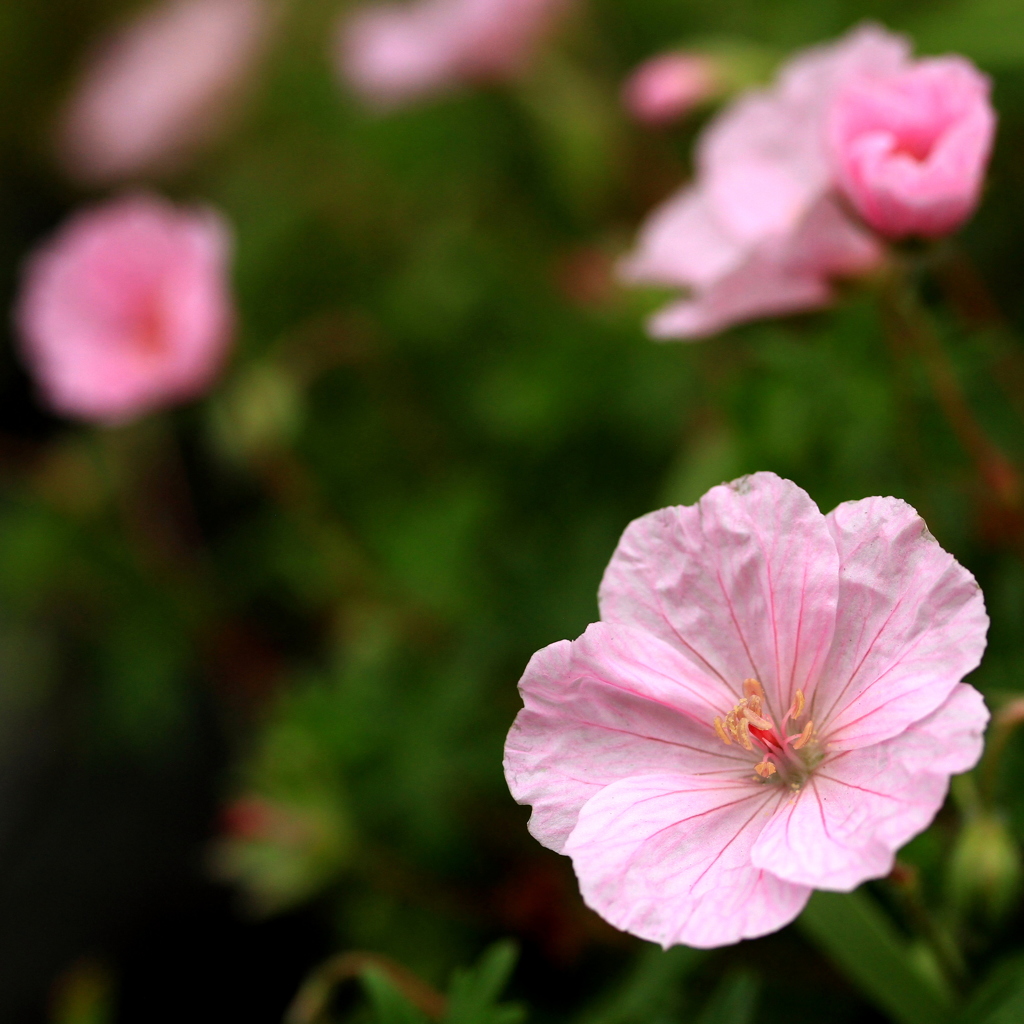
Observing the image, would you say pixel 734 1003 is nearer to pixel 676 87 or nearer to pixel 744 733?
pixel 744 733

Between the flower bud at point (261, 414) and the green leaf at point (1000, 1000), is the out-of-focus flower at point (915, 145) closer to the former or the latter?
the green leaf at point (1000, 1000)

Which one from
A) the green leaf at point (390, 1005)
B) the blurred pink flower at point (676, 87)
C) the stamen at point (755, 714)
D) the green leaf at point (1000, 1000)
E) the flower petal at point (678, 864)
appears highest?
the blurred pink flower at point (676, 87)

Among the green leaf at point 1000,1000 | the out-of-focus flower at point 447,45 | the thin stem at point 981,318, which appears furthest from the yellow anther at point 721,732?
the out-of-focus flower at point 447,45

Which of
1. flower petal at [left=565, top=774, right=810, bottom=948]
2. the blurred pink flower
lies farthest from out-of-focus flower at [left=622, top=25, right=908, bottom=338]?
flower petal at [left=565, top=774, right=810, bottom=948]

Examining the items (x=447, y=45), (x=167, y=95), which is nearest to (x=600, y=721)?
(x=447, y=45)

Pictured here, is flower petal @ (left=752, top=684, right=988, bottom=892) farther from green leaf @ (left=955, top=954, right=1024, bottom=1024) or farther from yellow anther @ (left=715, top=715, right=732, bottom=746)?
green leaf @ (left=955, top=954, right=1024, bottom=1024)

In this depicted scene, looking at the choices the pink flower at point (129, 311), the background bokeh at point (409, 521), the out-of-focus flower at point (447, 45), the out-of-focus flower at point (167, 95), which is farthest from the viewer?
the out-of-focus flower at point (167, 95)
